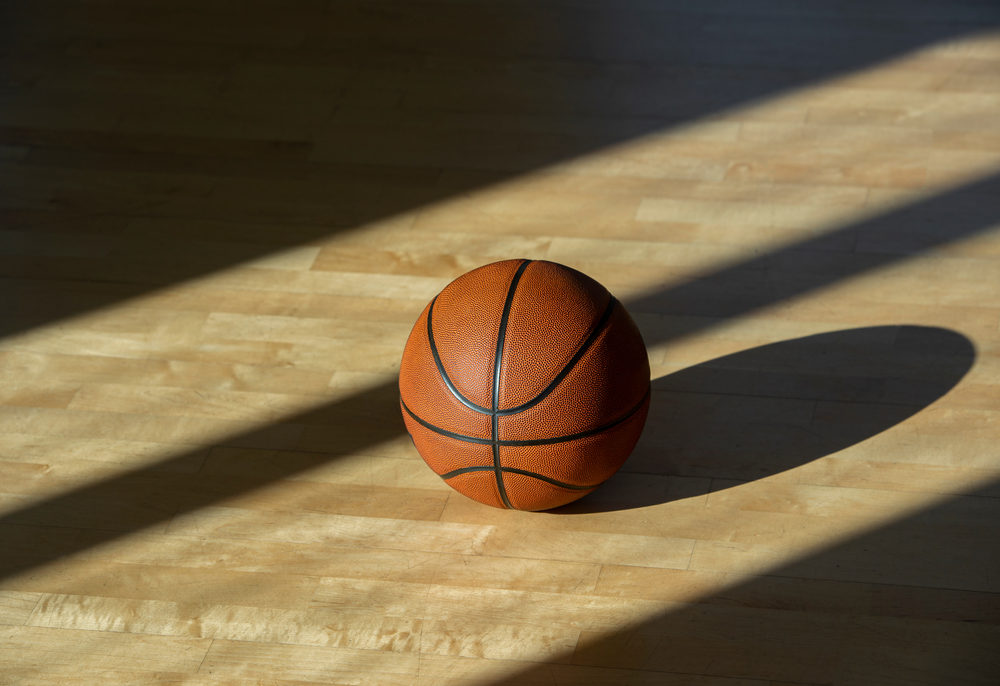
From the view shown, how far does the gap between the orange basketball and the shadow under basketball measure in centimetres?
28

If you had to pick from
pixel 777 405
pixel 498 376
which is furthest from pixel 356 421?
pixel 777 405

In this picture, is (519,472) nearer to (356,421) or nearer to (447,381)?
(447,381)

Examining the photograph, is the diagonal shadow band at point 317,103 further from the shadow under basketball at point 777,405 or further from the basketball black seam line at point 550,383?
the basketball black seam line at point 550,383

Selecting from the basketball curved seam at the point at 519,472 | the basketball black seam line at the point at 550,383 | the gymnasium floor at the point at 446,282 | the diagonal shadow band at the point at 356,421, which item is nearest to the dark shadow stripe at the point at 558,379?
the basketball black seam line at the point at 550,383

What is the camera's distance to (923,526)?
278 cm

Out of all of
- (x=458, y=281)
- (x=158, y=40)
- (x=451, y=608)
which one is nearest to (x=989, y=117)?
(x=458, y=281)

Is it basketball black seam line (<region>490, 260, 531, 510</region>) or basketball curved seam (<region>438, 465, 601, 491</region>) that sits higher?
basketball black seam line (<region>490, 260, 531, 510</region>)

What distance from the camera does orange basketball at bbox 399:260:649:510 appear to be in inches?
101

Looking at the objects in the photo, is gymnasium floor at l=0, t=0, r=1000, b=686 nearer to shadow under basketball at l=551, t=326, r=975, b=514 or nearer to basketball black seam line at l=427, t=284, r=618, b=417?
shadow under basketball at l=551, t=326, r=975, b=514

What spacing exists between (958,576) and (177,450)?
2.01 meters

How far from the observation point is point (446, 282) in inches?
144

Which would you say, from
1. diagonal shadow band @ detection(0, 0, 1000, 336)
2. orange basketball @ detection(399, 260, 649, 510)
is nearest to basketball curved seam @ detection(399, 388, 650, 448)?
orange basketball @ detection(399, 260, 649, 510)

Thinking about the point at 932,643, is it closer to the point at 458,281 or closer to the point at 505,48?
the point at 458,281

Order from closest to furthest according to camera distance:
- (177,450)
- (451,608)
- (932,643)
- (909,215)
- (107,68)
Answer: (932,643)
(451,608)
(177,450)
(909,215)
(107,68)
